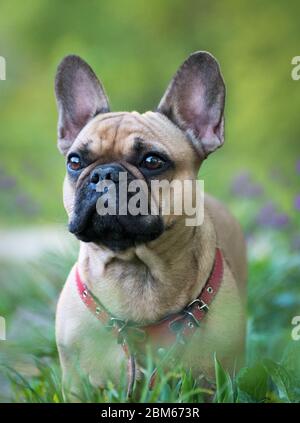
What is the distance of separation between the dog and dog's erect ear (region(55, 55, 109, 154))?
18 cm

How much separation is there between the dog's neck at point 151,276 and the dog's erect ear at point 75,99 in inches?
18.9

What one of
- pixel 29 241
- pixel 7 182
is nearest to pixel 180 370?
pixel 29 241

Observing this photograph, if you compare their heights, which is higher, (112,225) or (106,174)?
(106,174)

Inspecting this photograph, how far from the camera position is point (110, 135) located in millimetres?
2498

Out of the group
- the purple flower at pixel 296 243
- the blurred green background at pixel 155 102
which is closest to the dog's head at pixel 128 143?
the blurred green background at pixel 155 102

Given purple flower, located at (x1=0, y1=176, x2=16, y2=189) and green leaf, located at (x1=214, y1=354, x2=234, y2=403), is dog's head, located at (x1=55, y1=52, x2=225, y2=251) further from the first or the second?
purple flower, located at (x1=0, y1=176, x2=16, y2=189)

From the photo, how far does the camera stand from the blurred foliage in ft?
18.4

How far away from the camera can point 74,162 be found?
8.25 feet

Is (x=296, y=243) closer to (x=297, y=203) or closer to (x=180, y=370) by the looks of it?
(x=297, y=203)

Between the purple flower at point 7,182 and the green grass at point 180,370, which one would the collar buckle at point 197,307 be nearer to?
the green grass at point 180,370

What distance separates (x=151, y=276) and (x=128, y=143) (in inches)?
17.0

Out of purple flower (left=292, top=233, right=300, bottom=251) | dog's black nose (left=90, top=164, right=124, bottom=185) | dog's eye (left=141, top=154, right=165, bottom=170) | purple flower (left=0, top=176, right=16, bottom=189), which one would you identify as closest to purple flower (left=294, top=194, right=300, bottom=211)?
purple flower (left=292, top=233, right=300, bottom=251)

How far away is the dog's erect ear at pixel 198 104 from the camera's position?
2627 mm
